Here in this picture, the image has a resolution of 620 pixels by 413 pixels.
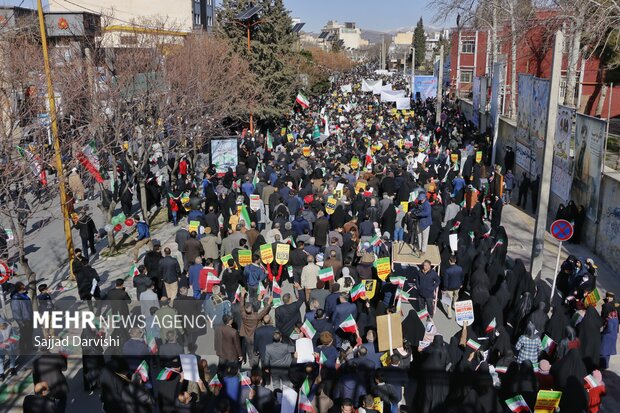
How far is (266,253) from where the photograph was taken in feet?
40.3

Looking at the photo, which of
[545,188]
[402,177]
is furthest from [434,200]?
[545,188]

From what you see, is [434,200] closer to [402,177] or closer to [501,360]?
[402,177]

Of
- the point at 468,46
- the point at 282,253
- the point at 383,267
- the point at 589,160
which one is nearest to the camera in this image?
the point at 383,267

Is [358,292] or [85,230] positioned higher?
[358,292]

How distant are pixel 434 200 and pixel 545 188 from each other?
401cm

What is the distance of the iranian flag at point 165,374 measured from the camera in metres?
7.79

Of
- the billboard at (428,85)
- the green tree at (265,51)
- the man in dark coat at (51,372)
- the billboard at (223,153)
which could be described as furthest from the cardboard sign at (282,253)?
the billboard at (428,85)

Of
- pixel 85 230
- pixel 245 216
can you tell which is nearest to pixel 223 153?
pixel 245 216

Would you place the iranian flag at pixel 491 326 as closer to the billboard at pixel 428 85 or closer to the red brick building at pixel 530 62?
the red brick building at pixel 530 62

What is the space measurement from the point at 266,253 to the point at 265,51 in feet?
85.0

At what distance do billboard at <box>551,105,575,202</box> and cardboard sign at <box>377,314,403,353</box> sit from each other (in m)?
10.2

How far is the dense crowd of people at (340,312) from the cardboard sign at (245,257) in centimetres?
3

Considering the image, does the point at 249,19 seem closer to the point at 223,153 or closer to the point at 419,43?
the point at 223,153

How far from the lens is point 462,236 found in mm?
13820
